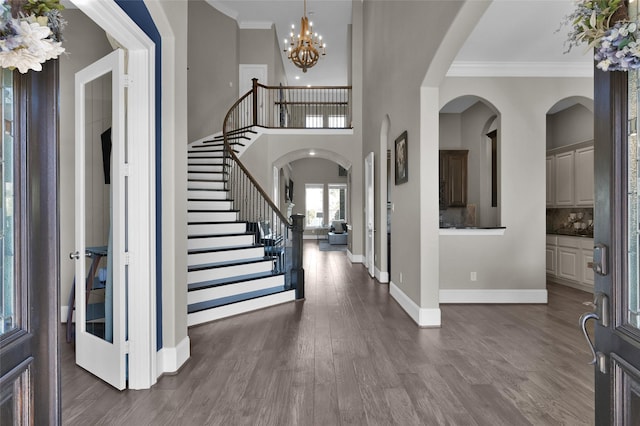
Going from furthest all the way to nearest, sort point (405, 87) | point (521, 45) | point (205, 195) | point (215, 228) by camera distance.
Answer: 1. point (205, 195)
2. point (215, 228)
3. point (405, 87)
4. point (521, 45)

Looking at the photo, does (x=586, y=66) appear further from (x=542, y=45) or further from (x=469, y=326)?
(x=469, y=326)

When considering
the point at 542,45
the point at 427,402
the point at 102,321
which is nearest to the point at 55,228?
the point at 102,321

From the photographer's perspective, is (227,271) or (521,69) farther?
(521,69)

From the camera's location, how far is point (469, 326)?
3.68m

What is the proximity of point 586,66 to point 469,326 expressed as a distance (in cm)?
380

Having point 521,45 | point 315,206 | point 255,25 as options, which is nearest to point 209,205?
point 521,45

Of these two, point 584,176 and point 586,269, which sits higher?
point 584,176

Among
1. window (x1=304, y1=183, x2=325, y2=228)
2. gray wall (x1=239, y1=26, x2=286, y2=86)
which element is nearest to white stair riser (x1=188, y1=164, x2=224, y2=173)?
gray wall (x1=239, y1=26, x2=286, y2=86)

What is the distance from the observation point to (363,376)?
101 inches

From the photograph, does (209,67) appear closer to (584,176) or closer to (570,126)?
(570,126)

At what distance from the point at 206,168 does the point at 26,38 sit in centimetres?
587

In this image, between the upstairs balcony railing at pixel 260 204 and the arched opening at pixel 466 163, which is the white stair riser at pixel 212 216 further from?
the arched opening at pixel 466 163

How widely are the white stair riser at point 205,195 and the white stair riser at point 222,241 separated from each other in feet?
3.35

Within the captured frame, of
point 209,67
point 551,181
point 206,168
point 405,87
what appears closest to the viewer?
point 405,87
